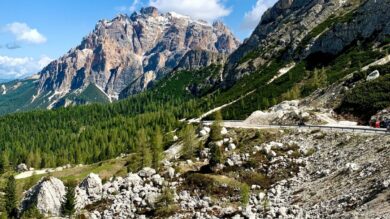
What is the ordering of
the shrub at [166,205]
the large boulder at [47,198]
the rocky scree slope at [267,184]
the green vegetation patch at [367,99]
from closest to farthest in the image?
1. the rocky scree slope at [267,184]
2. the shrub at [166,205]
3. the large boulder at [47,198]
4. the green vegetation patch at [367,99]

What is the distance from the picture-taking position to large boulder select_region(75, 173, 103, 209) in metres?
78.6

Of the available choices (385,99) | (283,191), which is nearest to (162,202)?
(283,191)

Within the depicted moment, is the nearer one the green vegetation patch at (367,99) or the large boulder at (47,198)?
the large boulder at (47,198)

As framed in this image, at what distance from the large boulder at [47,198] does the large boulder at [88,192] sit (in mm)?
3739

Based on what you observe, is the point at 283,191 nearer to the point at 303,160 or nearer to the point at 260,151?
the point at 303,160

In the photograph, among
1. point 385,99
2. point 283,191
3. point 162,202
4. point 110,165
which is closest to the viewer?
point 283,191

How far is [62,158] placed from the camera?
190 meters

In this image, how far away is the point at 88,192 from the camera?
8094 centimetres

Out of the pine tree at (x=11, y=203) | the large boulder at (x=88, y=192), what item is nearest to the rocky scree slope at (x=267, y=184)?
the large boulder at (x=88, y=192)

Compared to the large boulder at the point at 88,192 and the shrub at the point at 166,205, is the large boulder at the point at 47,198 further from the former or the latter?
the shrub at the point at 166,205

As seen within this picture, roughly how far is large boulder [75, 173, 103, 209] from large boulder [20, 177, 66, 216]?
374 cm

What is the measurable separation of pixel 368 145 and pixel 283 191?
1474 centimetres

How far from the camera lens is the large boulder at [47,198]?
81.0 m

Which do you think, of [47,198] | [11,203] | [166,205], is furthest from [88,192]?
[166,205]
